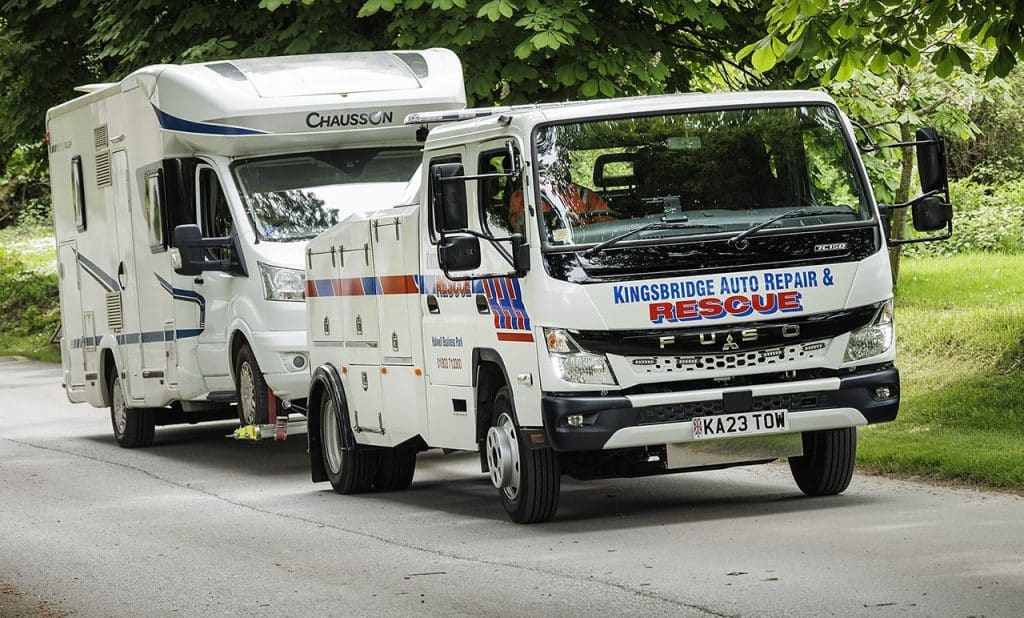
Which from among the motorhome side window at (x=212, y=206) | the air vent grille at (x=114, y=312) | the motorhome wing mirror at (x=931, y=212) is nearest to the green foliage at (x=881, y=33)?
the motorhome wing mirror at (x=931, y=212)

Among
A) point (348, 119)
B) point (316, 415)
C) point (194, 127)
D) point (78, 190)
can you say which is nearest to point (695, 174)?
point (316, 415)

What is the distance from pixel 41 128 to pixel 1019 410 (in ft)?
59.6

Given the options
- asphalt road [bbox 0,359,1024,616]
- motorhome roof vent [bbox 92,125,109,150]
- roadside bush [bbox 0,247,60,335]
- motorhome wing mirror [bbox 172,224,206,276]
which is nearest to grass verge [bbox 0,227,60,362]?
roadside bush [bbox 0,247,60,335]

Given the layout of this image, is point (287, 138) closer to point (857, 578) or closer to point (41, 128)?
point (857, 578)

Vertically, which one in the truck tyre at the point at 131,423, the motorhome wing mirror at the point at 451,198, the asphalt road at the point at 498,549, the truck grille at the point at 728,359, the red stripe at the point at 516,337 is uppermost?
the motorhome wing mirror at the point at 451,198

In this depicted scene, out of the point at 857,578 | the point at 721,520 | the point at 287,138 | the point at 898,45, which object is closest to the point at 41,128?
the point at 287,138

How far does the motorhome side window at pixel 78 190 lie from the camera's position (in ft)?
62.1

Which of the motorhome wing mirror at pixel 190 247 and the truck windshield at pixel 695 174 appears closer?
the truck windshield at pixel 695 174

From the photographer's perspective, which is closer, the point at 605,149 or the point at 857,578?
the point at 857,578

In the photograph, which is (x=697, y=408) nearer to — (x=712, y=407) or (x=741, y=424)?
(x=712, y=407)

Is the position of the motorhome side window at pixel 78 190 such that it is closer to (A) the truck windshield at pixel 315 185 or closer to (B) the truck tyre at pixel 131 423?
(B) the truck tyre at pixel 131 423

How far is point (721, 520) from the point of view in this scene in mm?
10953

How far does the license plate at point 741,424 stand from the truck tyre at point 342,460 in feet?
12.7

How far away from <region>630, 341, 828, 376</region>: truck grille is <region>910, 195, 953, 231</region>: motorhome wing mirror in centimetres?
95
